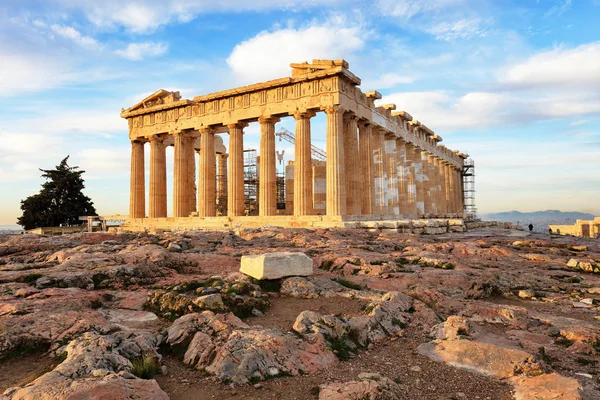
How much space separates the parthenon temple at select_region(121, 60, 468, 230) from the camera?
79.3ft

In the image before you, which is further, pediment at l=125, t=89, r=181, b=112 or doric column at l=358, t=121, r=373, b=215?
pediment at l=125, t=89, r=181, b=112

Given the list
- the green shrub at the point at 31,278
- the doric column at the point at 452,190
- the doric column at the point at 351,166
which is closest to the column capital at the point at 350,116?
the doric column at the point at 351,166

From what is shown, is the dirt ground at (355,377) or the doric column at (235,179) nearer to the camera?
the dirt ground at (355,377)

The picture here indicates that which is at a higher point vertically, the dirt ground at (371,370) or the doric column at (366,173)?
the doric column at (366,173)

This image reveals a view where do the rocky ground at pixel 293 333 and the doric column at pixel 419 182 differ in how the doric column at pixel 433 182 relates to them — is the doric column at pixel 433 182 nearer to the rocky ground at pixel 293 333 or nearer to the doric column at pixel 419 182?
the doric column at pixel 419 182

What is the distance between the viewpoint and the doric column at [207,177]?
29031mm

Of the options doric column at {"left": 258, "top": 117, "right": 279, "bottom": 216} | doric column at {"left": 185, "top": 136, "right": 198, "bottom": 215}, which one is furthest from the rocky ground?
A: doric column at {"left": 185, "top": 136, "right": 198, "bottom": 215}

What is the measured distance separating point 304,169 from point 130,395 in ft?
72.6

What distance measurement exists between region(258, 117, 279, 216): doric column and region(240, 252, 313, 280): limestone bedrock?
18159 millimetres

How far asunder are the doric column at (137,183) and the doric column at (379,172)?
1963 centimetres

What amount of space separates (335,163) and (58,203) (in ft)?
103

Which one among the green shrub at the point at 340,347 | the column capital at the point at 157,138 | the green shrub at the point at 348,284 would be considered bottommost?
the green shrub at the point at 340,347

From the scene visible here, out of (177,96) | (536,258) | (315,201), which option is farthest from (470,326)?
(177,96)

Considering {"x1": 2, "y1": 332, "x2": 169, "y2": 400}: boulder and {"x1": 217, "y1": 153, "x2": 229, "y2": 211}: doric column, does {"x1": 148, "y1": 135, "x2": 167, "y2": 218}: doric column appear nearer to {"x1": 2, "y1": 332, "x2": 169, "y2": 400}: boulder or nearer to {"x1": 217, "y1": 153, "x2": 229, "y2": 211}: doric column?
{"x1": 217, "y1": 153, "x2": 229, "y2": 211}: doric column
